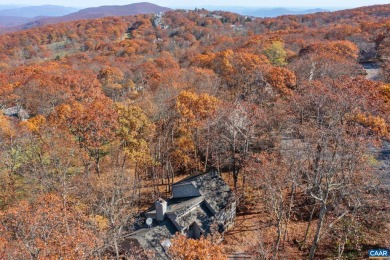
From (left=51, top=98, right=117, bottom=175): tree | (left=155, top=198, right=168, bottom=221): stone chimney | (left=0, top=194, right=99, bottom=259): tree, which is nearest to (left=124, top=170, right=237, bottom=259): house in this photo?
(left=155, top=198, right=168, bottom=221): stone chimney

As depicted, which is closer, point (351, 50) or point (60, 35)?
point (351, 50)

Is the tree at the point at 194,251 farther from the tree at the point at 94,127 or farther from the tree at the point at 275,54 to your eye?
the tree at the point at 275,54

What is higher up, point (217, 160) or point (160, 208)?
point (217, 160)

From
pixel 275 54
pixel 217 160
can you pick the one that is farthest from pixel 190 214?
pixel 275 54

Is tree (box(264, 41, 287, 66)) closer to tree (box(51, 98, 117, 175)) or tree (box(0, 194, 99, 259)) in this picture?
tree (box(51, 98, 117, 175))

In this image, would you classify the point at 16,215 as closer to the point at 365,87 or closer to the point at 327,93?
the point at 327,93

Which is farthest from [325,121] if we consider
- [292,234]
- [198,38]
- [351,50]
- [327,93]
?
[198,38]

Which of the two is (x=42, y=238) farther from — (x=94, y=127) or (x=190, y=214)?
(x=94, y=127)
